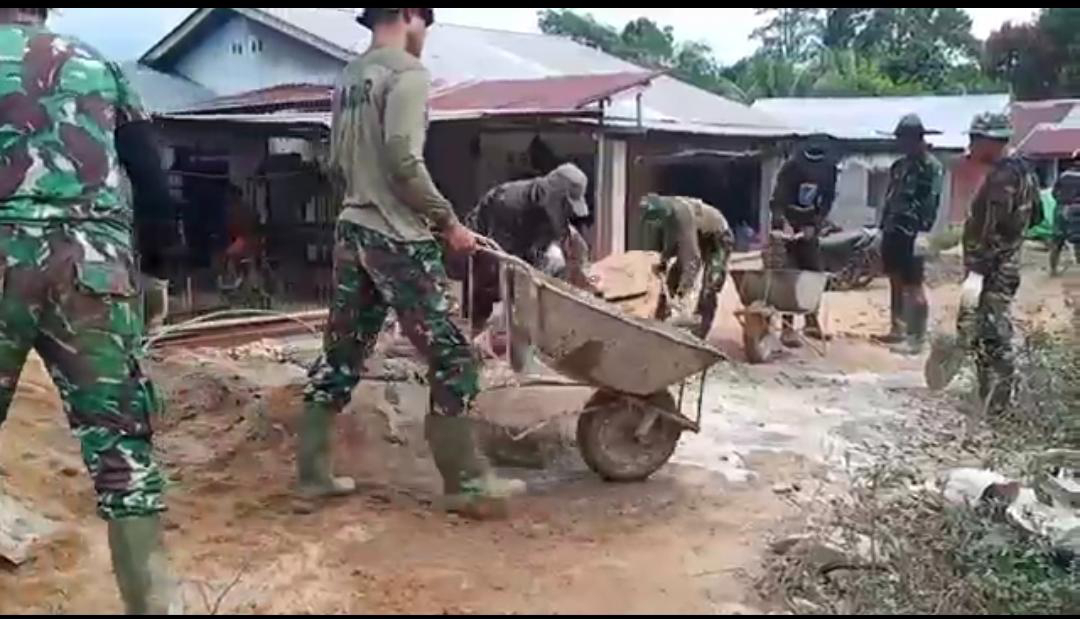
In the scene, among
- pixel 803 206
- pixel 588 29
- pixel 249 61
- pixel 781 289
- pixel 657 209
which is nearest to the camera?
pixel 657 209

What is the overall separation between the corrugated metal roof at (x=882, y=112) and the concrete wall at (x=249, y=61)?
30.7 ft

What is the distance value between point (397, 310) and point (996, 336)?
3336 mm

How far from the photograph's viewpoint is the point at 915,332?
8.62 meters

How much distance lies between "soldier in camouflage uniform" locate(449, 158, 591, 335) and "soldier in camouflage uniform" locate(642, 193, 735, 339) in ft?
2.33

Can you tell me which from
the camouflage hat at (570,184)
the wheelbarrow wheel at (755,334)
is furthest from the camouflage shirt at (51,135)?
the wheelbarrow wheel at (755,334)

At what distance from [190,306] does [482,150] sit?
4.19m

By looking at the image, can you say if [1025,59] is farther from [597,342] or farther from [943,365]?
[597,342]

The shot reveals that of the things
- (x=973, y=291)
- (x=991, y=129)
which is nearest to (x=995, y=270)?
(x=973, y=291)

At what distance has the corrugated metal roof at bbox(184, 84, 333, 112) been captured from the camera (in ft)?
40.2

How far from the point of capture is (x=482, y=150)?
45.3ft

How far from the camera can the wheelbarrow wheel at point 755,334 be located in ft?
26.0

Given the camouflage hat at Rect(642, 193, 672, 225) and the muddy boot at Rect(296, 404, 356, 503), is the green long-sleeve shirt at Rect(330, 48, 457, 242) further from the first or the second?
the camouflage hat at Rect(642, 193, 672, 225)

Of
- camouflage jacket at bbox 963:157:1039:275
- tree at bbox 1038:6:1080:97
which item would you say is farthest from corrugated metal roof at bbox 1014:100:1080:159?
camouflage jacket at bbox 963:157:1039:275

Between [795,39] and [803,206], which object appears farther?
[795,39]
